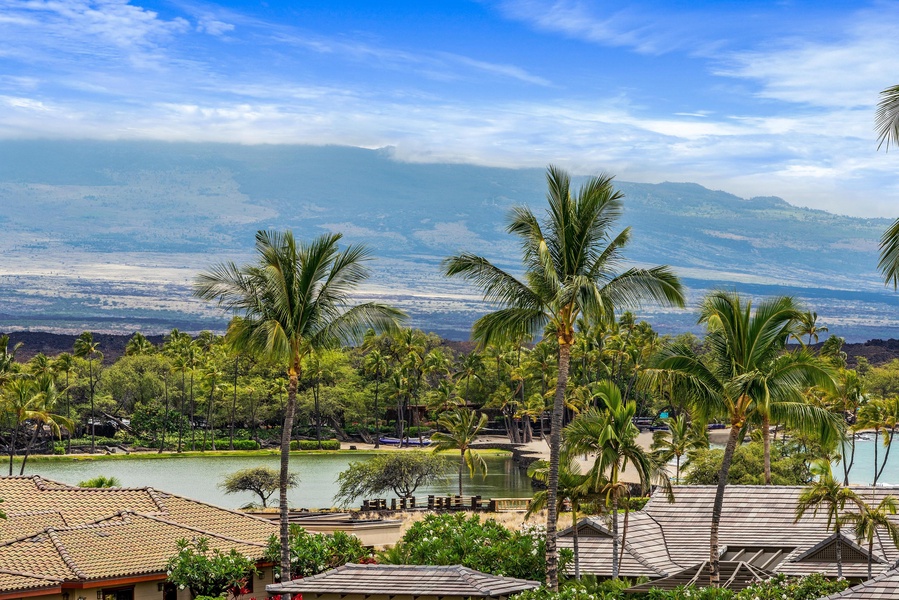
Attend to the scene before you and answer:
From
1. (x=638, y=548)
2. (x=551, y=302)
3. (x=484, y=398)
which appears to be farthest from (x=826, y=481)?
(x=484, y=398)

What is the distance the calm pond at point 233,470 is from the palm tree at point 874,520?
147 ft

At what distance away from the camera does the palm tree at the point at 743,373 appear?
2798 cm

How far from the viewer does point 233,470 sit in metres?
92.4

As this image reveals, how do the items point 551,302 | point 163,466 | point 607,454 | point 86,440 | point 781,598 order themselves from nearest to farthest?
1. point 781,598
2. point 551,302
3. point 607,454
4. point 163,466
5. point 86,440

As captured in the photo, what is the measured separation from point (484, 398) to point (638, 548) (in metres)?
94.0

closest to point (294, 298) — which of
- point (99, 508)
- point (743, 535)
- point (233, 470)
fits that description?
point (99, 508)

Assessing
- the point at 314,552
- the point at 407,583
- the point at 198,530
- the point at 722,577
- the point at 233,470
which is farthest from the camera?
the point at 233,470

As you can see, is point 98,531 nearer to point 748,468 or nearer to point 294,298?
point 294,298

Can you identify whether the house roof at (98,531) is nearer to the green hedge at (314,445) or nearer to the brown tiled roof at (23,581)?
the brown tiled roof at (23,581)

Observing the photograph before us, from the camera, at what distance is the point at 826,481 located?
30703 millimetres

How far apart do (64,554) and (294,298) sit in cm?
790

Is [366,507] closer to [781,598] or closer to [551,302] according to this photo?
[551,302]

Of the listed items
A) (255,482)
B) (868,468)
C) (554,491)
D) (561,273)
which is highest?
(561,273)

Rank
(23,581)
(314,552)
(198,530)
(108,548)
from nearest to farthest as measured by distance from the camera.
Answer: (23,581) < (108,548) < (314,552) < (198,530)
